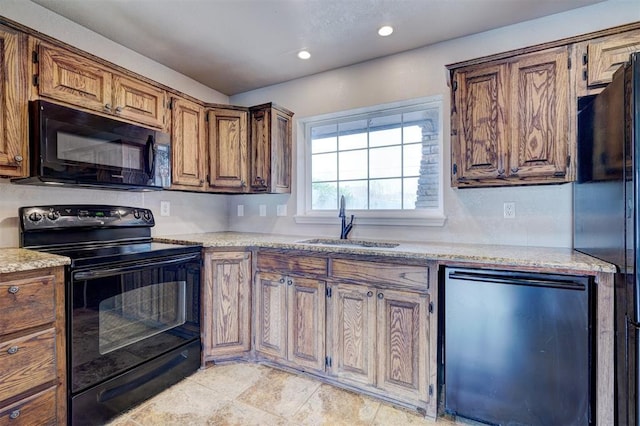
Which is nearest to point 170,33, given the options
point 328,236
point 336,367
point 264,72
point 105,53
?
point 105,53

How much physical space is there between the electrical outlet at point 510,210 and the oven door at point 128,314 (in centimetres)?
220

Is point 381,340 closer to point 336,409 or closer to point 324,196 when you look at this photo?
point 336,409

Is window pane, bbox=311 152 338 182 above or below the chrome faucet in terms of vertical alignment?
above

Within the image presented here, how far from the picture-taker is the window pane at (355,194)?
2.74 meters

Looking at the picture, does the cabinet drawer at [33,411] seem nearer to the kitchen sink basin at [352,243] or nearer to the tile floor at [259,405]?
the tile floor at [259,405]

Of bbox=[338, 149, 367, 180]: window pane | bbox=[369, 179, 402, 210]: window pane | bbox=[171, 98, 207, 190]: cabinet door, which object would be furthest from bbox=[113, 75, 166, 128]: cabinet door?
bbox=[369, 179, 402, 210]: window pane

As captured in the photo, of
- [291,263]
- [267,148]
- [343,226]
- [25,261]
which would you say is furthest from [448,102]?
[25,261]

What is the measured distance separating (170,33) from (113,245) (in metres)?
1.58

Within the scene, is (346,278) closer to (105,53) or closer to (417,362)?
(417,362)

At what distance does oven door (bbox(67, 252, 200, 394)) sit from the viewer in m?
1.58

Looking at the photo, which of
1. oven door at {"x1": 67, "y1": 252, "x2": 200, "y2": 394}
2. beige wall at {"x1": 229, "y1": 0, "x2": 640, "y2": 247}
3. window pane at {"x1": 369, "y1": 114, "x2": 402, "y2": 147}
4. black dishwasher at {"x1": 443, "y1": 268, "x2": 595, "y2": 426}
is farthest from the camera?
window pane at {"x1": 369, "y1": 114, "x2": 402, "y2": 147}

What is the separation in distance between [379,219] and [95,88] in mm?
2215

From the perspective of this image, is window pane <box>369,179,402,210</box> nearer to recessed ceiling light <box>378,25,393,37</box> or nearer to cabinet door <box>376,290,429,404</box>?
cabinet door <box>376,290,429,404</box>

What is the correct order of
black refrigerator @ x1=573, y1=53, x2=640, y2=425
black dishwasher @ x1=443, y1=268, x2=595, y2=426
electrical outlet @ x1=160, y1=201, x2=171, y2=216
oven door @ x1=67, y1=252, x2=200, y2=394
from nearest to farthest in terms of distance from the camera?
1. black refrigerator @ x1=573, y1=53, x2=640, y2=425
2. black dishwasher @ x1=443, y1=268, x2=595, y2=426
3. oven door @ x1=67, y1=252, x2=200, y2=394
4. electrical outlet @ x1=160, y1=201, x2=171, y2=216
